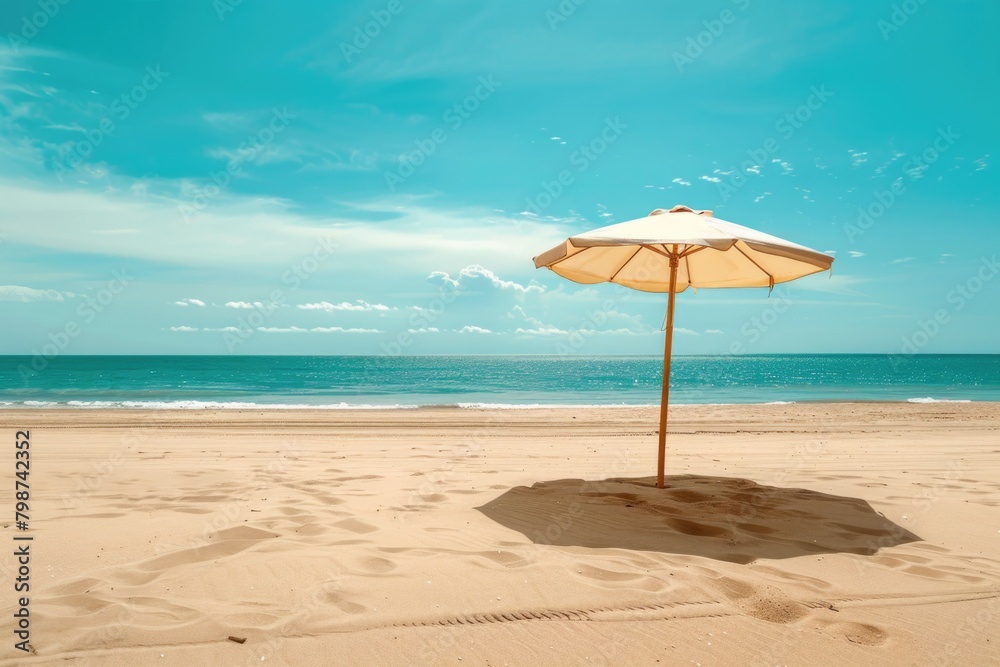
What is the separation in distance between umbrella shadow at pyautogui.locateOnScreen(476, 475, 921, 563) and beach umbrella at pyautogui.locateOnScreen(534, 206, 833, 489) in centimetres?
63

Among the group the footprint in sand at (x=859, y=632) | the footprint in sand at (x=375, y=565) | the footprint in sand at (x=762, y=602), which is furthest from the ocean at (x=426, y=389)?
the footprint in sand at (x=859, y=632)

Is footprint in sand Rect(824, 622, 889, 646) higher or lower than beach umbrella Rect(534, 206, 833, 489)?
lower

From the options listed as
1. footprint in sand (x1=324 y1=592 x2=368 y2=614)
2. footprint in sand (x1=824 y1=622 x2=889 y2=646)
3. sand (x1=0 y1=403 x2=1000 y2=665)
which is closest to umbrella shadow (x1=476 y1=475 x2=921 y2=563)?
sand (x1=0 y1=403 x2=1000 y2=665)

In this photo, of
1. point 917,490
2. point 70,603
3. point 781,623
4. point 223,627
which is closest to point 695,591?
point 781,623

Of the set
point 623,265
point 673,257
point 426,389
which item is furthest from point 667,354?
point 426,389

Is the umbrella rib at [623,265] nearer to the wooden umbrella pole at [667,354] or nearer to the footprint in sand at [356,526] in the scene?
the wooden umbrella pole at [667,354]

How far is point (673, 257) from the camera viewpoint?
5.13 metres

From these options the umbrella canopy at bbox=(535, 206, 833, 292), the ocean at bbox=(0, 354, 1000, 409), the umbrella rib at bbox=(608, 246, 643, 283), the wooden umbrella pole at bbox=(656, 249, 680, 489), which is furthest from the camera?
the ocean at bbox=(0, 354, 1000, 409)

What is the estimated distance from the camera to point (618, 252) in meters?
5.79

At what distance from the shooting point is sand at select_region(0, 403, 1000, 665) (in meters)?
2.39

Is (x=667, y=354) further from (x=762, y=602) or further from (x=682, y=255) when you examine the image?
(x=762, y=602)

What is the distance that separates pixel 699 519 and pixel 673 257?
Result: 227 cm

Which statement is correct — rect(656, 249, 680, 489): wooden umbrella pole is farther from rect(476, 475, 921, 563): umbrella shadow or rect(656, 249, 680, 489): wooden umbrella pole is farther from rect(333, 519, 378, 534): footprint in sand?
rect(333, 519, 378, 534): footprint in sand

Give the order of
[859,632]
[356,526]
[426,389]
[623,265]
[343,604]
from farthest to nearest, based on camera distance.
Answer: [426,389]
[623,265]
[356,526]
[343,604]
[859,632]
